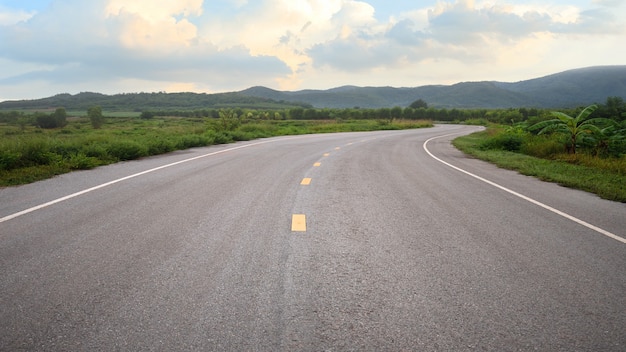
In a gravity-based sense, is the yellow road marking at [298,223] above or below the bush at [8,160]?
below

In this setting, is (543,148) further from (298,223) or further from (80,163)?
(80,163)

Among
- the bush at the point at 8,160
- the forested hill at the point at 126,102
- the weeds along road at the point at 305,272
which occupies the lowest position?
Answer: the weeds along road at the point at 305,272

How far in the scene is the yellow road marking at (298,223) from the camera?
535 cm

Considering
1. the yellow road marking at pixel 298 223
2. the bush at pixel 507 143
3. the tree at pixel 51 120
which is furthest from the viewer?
the tree at pixel 51 120

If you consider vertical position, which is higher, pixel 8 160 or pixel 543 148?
pixel 8 160

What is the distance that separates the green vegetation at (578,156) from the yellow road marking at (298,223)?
6684 mm

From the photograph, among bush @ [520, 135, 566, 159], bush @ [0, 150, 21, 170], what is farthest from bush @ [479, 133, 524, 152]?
bush @ [0, 150, 21, 170]

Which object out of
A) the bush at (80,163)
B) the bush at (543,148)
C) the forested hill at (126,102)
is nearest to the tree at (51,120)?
the bush at (80,163)

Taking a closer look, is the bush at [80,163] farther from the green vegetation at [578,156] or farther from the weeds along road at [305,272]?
the green vegetation at [578,156]

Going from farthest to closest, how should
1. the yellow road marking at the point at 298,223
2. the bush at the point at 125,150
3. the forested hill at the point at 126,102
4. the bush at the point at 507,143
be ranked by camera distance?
the forested hill at the point at 126,102 < the bush at the point at 507,143 < the bush at the point at 125,150 < the yellow road marking at the point at 298,223

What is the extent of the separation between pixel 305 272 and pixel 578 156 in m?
14.5

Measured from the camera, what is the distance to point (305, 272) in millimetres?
3906

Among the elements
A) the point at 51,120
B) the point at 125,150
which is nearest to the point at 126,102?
the point at 51,120

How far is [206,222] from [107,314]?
2.60m
